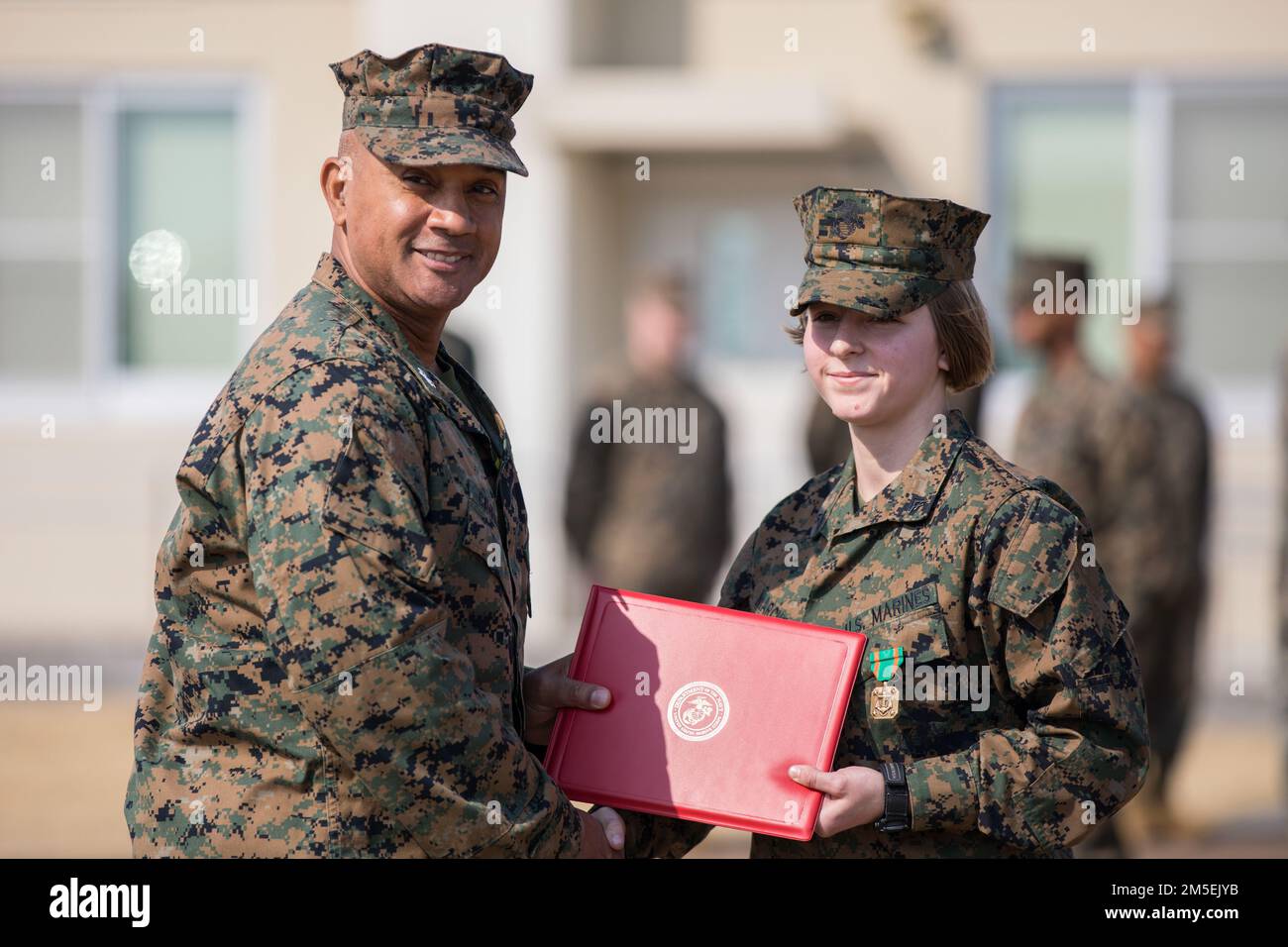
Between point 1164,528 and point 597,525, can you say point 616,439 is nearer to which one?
point 597,525

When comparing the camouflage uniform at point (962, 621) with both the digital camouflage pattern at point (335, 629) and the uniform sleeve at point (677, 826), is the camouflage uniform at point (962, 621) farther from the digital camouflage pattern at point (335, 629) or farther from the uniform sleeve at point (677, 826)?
the digital camouflage pattern at point (335, 629)

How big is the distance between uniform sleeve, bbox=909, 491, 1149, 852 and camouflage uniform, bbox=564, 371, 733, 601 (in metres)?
5.39

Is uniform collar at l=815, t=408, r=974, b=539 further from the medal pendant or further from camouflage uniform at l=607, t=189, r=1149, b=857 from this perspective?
the medal pendant

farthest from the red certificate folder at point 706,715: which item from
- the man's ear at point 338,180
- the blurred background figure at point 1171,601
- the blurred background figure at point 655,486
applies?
the blurred background figure at point 655,486

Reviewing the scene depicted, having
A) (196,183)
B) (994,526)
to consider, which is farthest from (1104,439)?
(196,183)

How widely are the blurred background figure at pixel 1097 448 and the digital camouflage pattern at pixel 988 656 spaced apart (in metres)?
3.88

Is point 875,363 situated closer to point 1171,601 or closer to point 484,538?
point 484,538

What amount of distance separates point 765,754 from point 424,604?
2.35 ft

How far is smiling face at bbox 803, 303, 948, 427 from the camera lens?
3109 mm

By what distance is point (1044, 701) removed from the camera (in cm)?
297

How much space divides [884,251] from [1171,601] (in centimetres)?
514

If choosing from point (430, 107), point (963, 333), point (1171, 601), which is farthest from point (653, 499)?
point (430, 107)

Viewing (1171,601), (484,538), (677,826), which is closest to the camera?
(484,538)
